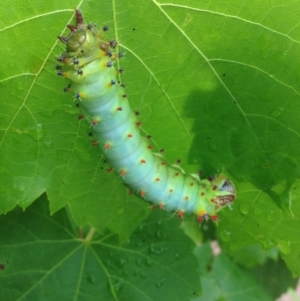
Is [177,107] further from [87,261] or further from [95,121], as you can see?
[87,261]

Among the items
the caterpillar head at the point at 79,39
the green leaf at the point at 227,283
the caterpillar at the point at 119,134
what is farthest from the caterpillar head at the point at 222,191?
the green leaf at the point at 227,283

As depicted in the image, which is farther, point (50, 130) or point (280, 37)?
point (50, 130)

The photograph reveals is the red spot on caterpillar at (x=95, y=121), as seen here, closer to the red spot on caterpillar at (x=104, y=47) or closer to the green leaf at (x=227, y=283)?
the red spot on caterpillar at (x=104, y=47)

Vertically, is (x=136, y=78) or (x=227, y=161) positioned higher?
(x=136, y=78)

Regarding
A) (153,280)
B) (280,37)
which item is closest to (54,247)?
(153,280)

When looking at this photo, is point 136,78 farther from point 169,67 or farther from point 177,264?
point 177,264

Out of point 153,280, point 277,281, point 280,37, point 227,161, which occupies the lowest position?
point 277,281

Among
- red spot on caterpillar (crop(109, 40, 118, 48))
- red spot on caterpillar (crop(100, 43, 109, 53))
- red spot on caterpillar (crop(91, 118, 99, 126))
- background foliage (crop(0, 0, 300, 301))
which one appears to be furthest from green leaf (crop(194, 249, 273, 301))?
red spot on caterpillar (crop(100, 43, 109, 53))

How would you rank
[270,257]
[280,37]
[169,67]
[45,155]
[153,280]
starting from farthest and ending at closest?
[270,257] → [153,280] → [45,155] → [169,67] → [280,37]
